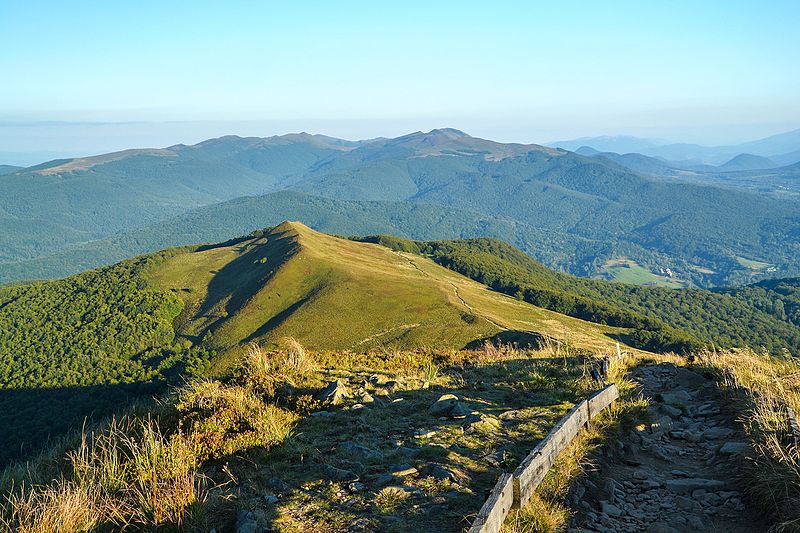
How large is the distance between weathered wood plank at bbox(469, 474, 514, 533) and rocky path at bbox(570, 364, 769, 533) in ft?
4.71

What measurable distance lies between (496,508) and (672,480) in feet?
16.5

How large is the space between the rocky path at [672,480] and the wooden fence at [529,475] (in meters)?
0.76

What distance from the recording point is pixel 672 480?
30.5ft

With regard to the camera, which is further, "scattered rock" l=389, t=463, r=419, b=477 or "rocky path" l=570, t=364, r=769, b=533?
"scattered rock" l=389, t=463, r=419, b=477

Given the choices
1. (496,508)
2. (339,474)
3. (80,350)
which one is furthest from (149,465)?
(80,350)

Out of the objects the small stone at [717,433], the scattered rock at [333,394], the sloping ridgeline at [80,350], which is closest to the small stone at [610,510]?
the small stone at [717,433]

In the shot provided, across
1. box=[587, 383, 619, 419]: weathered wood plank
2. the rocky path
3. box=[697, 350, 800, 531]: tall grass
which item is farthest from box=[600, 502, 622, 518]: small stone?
box=[587, 383, 619, 419]: weathered wood plank

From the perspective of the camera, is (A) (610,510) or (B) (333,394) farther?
(B) (333,394)

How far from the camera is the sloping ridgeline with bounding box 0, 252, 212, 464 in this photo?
318 feet

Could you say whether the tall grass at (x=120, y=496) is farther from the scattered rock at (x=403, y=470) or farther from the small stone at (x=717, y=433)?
the small stone at (x=717, y=433)

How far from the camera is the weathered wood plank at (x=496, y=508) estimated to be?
6.03 meters

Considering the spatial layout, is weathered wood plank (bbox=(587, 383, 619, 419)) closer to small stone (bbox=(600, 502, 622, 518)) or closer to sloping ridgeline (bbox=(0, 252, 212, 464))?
small stone (bbox=(600, 502, 622, 518))

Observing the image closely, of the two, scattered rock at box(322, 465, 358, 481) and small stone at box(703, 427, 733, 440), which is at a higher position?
scattered rock at box(322, 465, 358, 481)

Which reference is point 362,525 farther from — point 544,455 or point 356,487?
point 544,455
